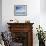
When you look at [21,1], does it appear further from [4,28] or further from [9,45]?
[9,45]

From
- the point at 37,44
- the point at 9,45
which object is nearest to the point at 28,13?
the point at 37,44

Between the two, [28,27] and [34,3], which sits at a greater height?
[34,3]

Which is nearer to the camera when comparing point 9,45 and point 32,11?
point 9,45

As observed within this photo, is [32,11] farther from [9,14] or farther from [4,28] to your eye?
[4,28]

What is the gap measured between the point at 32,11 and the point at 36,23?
51 centimetres

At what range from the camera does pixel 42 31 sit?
18.7ft

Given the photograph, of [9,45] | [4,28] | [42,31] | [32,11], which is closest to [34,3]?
[32,11]

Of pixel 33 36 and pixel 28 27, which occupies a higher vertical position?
pixel 28 27

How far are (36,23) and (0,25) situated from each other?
145cm

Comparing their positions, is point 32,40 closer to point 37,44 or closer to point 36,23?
point 37,44

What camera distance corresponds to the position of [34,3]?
5.91 m

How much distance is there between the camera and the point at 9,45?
14.3 feet

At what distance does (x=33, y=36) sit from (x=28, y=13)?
0.94 m

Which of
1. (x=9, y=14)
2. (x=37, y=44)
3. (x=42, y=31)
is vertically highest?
(x=9, y=14)
